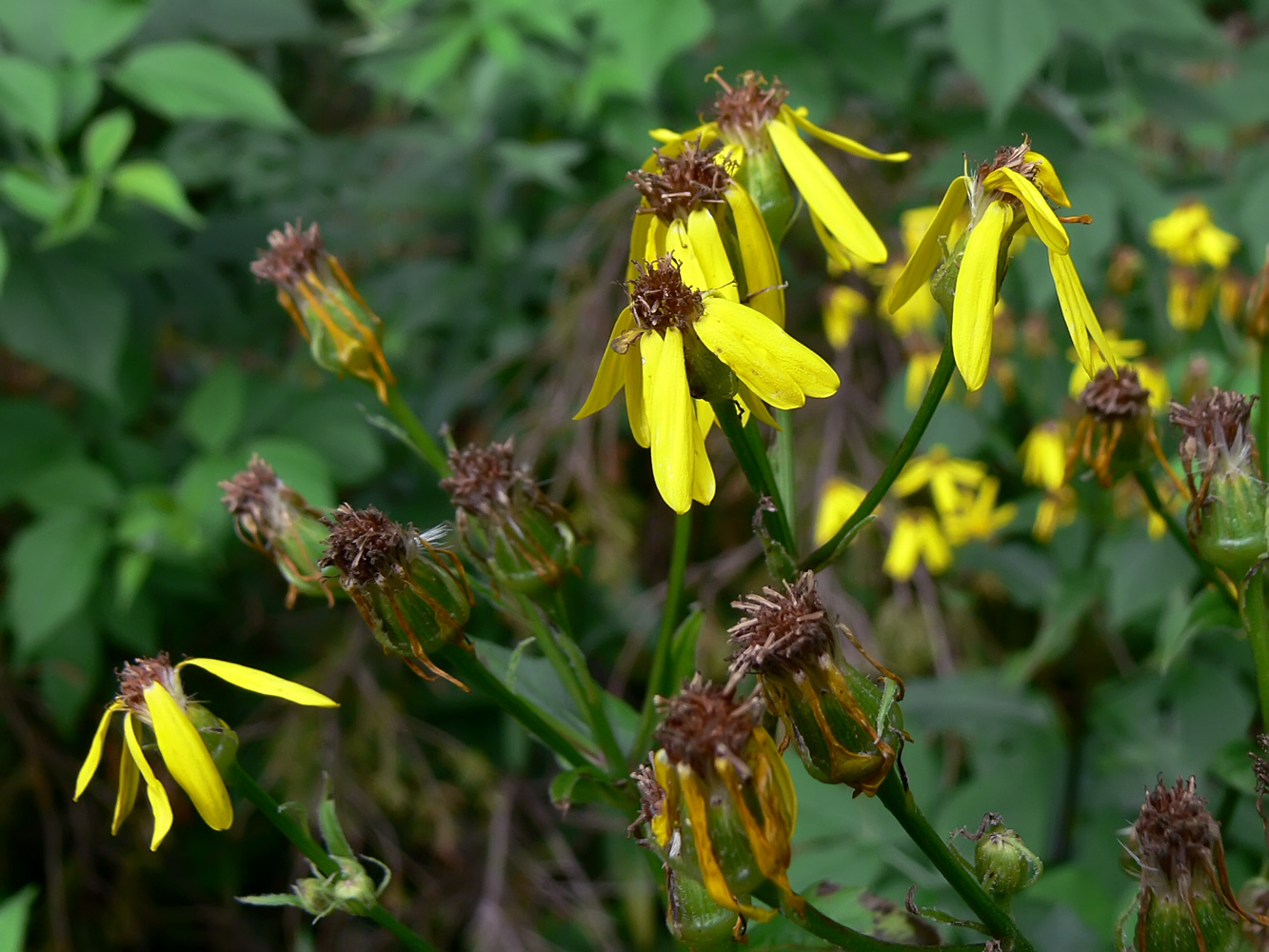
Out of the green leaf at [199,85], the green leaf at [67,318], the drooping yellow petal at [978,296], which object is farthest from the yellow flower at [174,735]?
the green leaf at [199,85]

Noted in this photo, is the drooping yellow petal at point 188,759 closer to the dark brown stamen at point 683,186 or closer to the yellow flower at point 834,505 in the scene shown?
the dark brown stamen at point 683,186

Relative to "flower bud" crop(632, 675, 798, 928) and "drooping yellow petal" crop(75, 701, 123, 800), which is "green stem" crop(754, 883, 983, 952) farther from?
"drooping yellow petal" crop(75, 701, 123, 800)

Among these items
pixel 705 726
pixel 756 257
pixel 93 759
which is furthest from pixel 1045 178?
pixel 93 759

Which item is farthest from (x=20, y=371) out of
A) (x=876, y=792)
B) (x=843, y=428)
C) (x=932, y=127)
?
(x=876, y=792)

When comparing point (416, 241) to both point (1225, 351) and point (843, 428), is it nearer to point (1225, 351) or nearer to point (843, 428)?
point (843, 428)

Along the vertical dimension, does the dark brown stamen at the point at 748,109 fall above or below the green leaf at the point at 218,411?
above

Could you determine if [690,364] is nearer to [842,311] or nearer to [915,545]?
[915,545]
